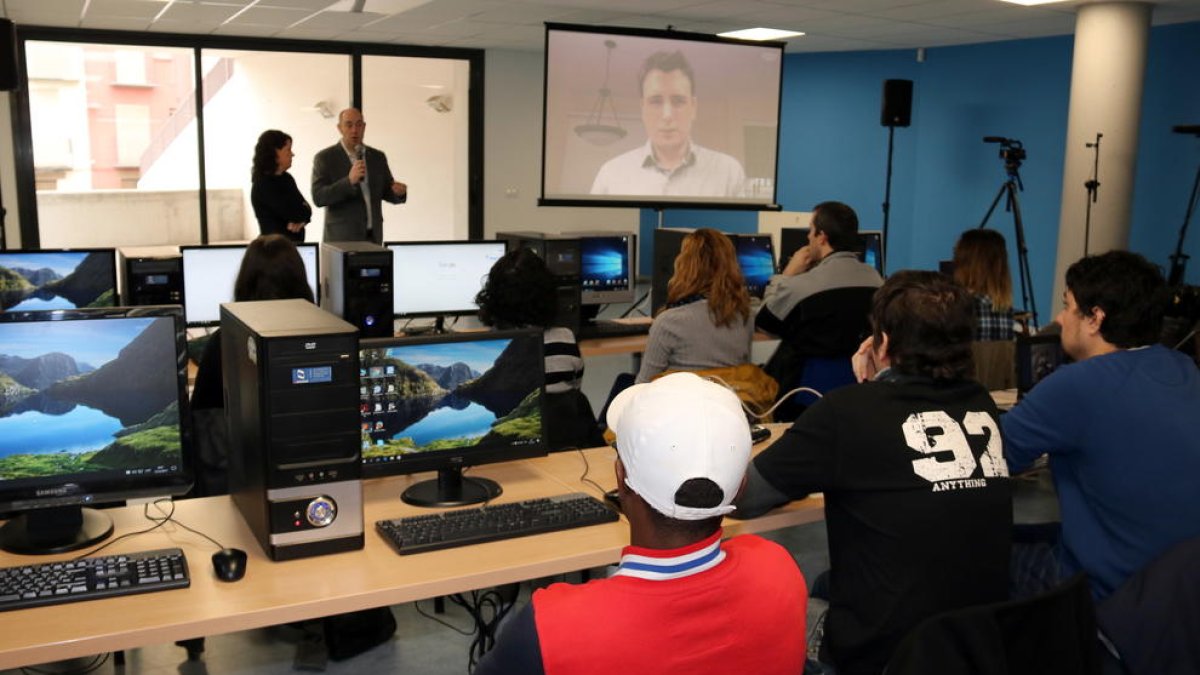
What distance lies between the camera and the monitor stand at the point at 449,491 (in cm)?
246

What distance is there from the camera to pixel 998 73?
29.2ft

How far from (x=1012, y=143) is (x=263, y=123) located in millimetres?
6583

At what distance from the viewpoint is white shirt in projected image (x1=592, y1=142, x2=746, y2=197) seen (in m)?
7.53

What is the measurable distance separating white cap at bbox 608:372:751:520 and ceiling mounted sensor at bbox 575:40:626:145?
237 inches

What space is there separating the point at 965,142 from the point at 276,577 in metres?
8.42

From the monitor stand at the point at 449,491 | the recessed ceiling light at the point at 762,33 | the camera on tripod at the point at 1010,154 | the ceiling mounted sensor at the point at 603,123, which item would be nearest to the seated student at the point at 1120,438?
the monitor stand at the point at 449,491

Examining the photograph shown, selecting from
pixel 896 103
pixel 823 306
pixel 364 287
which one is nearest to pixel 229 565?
pixel 364 287

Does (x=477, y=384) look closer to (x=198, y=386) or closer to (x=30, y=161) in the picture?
(x=198, y=386)

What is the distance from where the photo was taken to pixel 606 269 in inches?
210

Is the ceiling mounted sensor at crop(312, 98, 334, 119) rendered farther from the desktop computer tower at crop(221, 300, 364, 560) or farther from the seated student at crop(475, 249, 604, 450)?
the desktop computer tower at crop(221, 300, 364, 560)

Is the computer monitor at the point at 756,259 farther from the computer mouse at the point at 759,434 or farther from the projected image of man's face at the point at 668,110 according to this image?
the computer mouse at the point at 759,434

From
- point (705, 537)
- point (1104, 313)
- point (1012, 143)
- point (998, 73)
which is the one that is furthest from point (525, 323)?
point (998, 73)

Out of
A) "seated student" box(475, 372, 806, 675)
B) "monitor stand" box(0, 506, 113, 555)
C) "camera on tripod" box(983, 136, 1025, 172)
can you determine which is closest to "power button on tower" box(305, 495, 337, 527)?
"monitor stand" box(0, 506, 113, 555)

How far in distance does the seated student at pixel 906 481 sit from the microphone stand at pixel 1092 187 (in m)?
5.57
